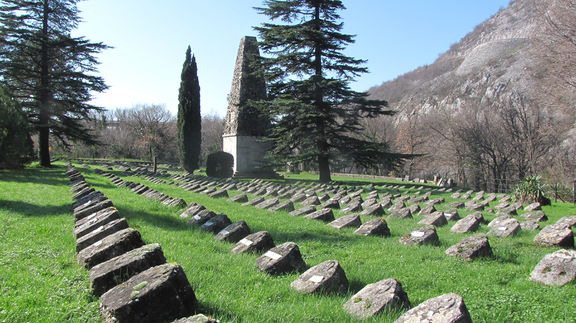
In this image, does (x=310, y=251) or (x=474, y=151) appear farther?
(x=474, y=151)

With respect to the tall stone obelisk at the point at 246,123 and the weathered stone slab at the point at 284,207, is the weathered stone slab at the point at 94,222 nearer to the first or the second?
the weathered stone slab at the point at 284,207

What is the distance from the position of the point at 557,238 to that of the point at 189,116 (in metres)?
31.9

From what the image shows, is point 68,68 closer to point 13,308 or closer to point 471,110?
point 13,308

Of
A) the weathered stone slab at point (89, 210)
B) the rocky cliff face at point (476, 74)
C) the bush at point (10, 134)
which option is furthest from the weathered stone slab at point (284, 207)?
the rocky cliff face at point (476, 74)

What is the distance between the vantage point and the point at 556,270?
14.2ft

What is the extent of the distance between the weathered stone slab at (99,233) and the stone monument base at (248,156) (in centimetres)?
2216

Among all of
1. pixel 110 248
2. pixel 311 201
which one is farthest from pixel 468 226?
pixel 110 248

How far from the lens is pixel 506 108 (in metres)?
33.3

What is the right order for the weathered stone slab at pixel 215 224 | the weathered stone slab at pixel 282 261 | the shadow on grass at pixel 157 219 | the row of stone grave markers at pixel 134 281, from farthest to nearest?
the shadow on grass at pixel 157 219, the weathered stone slab at pixel 215 224, the weathered stone slab at pixel 282 261, the row of stone grave markers at pixel 134 281

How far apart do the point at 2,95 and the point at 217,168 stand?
12371 mm

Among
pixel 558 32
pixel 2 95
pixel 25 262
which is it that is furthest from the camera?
pixel 2 95

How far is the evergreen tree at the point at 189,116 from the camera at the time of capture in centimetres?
3378

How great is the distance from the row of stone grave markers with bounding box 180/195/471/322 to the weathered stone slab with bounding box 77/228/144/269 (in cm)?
146

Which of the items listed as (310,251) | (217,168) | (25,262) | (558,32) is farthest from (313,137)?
(25,262)
